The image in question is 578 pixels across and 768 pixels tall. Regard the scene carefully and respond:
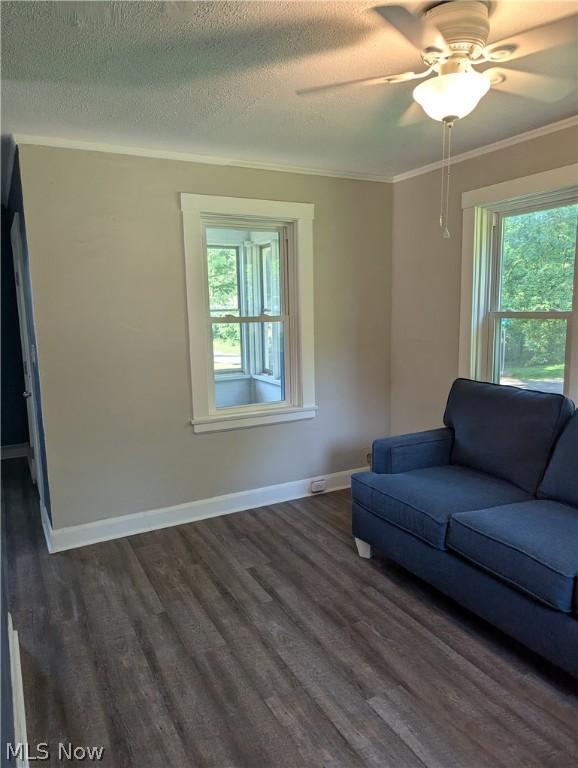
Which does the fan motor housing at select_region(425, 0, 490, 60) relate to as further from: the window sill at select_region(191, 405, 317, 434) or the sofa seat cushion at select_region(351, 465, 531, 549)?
the window sill at select_region(191, 405, 317, 434)

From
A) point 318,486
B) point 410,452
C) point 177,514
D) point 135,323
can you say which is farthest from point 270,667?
point 135,323

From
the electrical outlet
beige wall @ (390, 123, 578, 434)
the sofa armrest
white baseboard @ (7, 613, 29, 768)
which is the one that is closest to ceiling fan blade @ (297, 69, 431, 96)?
beige wall @ (390, 123, 578, 434)

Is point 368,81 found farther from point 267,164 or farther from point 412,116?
point 267,164

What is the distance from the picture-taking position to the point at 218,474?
143 inches

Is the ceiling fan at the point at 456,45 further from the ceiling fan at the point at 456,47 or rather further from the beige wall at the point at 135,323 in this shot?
the beige wall at the point at 135,323

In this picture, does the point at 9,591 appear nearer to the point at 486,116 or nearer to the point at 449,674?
the point at 449,674

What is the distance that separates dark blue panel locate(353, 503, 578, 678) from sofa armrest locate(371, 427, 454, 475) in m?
0.32

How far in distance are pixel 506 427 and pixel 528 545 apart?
3.08 ft

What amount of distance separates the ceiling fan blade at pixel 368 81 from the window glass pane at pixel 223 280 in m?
1.42

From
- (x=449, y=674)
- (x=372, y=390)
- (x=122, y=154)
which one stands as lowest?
(x=449, y=674)

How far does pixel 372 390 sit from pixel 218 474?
4.69 feet

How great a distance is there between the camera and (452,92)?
72.2 inches

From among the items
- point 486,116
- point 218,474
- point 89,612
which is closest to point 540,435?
point 486,116

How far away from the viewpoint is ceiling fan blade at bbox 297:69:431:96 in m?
2.01
